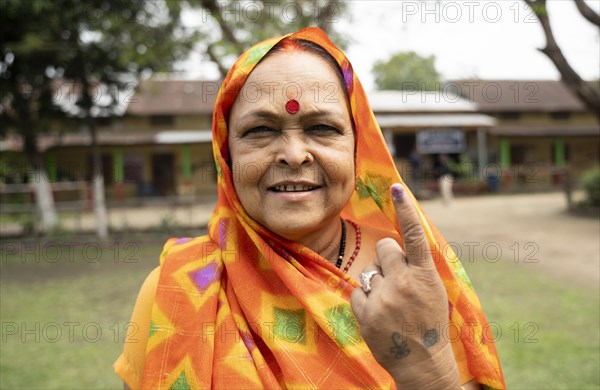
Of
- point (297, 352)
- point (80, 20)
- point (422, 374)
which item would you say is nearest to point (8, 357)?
point (297, 352)

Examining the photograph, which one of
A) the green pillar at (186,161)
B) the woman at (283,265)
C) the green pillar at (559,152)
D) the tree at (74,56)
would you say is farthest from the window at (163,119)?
the woman at (283,265)

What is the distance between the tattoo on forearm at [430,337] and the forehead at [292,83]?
653mm

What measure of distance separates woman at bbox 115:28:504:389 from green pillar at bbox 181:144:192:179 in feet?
63.9

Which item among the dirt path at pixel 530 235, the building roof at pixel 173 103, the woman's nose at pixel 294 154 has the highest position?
the building roof at pixel 173 103

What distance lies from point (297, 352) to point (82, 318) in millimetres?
4833

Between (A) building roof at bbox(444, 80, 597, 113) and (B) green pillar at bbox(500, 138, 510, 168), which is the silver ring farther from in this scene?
(B) green pillar at bbox(500, 138, 510, 168)

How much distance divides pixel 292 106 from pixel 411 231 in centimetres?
51

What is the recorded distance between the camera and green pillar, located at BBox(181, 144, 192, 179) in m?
20.5

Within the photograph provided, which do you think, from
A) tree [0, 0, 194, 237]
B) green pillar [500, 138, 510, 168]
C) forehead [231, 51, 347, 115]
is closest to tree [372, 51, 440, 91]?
green pillar [500, 138, 510, 168]

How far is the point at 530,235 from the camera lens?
32.1 feet

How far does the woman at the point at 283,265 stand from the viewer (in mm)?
1321

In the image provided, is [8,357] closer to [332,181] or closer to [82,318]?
A: [82,318]

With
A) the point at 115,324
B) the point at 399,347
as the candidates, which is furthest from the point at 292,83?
the point at 115,324

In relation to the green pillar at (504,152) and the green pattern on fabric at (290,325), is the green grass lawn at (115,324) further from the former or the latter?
the green pillar at (504,152)
